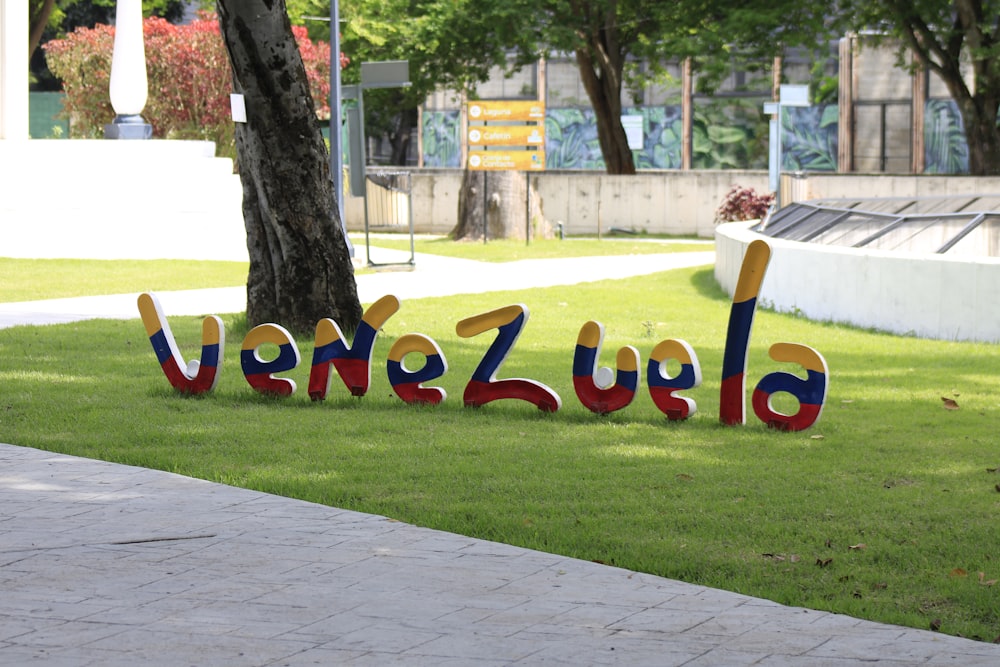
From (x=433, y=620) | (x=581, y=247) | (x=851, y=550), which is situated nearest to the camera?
(x=433, y=620)

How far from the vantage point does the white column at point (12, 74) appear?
1006 inches

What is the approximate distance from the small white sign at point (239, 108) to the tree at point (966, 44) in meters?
19.2

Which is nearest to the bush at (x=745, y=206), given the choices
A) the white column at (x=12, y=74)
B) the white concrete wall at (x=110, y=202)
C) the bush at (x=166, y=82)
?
the bush at (x=166, y=82)

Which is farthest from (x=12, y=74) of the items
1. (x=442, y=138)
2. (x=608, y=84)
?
(x=442, y=138)

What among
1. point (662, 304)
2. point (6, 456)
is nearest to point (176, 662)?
point (6, 456)

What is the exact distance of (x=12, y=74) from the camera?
25625 millimetres

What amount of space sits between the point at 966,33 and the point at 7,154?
59.5 feet

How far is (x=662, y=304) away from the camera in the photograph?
16.9 metres

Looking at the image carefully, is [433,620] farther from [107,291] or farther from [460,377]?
[107,291]

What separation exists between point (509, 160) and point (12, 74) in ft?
32.2

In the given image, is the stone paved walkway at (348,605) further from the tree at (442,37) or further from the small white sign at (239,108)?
the tree at (442,37)

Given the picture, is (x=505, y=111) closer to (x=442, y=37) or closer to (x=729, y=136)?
(x=442, y=37)

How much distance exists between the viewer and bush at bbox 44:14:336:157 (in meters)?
29.7

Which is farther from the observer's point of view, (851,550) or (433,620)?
(851,550)
